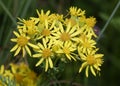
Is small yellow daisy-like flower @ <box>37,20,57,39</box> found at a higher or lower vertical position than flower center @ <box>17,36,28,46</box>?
higher

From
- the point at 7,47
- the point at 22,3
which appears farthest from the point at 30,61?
the point at 22,3

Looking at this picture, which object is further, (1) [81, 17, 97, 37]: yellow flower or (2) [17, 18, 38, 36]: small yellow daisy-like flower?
(1) [81, 17, 97, 37]: yellow flower

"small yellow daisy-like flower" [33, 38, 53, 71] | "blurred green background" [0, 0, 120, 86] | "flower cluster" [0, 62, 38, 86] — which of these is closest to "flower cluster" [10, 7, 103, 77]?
"small yellow daisy-like flower" [33, 38, 53, 71]

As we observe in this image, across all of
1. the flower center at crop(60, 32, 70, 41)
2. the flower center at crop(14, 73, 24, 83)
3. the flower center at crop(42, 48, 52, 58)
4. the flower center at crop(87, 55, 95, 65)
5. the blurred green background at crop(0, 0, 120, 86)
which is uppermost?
the blurred green background at crop(0, 0, 120, 86)

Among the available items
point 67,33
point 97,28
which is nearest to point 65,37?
point 67,33

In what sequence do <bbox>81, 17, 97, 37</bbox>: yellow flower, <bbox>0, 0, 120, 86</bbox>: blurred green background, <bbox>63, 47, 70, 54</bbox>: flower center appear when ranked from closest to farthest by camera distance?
1. <bbox>63, 47, 70, 54</bbox>: flower center
2. <bbox>81, 17, 97, 37</bbox>: yellow flower
3. <bbox>0, 0, 120, 86</bbox>: blurred green background

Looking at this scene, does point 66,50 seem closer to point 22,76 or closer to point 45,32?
point 45,32

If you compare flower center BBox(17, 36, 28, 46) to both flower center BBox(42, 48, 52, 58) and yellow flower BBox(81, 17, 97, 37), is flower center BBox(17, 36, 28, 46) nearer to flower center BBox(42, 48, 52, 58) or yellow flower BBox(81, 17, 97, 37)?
flower center BBox(42, 48, 52, 58)

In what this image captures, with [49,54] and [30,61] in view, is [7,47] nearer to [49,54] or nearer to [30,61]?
[30,61]
